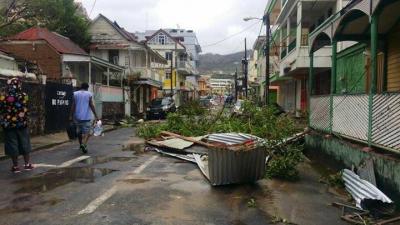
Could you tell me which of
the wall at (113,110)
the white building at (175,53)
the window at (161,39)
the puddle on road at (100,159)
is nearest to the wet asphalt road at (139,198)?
the puddle on road at (100,159)

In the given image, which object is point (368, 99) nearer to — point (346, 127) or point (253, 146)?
point (346, 127)

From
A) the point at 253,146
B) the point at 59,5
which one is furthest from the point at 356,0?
the point at 59,5

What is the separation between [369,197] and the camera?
691 cm

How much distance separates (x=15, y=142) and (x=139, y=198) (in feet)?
12.4

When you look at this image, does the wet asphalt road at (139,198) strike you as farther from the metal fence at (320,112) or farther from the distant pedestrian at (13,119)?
the metal fence at (320,112)

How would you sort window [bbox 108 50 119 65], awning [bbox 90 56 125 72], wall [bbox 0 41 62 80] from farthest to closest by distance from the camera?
window [bbox 108 50 119 65] < wall [bbox 0 41 62 80] < awning [bbox 90 56 125 72]

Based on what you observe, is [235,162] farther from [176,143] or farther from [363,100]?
[176,143]

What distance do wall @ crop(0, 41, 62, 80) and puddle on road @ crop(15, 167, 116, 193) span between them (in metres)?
21.5

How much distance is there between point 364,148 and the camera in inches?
347

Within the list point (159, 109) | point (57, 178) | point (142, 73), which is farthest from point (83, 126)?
point (142, 73)

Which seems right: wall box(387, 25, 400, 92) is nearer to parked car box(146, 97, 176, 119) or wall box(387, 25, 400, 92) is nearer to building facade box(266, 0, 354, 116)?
building facade box(266, 0, 354, 116)

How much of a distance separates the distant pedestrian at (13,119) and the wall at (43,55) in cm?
2113

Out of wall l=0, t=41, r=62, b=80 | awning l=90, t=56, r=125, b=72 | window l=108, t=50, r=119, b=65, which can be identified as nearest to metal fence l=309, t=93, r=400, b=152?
awning l=90, t=56, r=125, b=72

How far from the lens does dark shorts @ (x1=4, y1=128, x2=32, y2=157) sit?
9.83m
